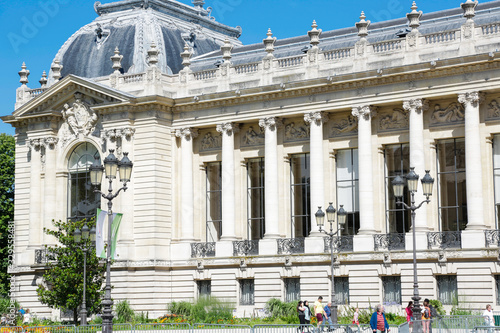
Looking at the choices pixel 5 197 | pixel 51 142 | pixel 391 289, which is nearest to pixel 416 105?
pixel 391 289

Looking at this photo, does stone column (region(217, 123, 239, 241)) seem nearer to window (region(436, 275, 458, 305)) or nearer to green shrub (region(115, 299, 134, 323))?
green shrub (region(115, 299, 134, 323))

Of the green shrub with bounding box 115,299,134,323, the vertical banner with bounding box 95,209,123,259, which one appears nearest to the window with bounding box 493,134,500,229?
the green shrub with bounding box 115,299,134,323

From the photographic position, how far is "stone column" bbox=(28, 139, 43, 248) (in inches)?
2213

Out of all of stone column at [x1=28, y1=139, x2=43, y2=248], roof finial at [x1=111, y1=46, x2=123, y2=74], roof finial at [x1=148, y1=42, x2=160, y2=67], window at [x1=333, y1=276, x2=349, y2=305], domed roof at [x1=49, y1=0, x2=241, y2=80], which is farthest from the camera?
domed roof at [x1=49, y1=0, x2=241, y2=80]

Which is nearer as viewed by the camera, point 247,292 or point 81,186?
point 247,292

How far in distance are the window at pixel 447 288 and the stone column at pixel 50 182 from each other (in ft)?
76.2

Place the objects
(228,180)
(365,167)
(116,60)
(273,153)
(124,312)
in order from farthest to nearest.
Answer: (116,60), (228,180), (273,153), (124,312), (365,167)

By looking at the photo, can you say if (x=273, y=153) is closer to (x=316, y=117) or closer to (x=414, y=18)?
(x=316, y=117)

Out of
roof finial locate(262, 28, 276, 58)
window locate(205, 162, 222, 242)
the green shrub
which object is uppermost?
roof finial locate(262, 28, 276, 58)

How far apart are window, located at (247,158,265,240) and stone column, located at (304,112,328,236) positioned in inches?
159

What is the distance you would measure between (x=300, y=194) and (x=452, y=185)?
862 cm

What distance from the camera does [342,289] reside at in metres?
48.1

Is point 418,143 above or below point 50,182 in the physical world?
above

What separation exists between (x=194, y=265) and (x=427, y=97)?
15963 mm
